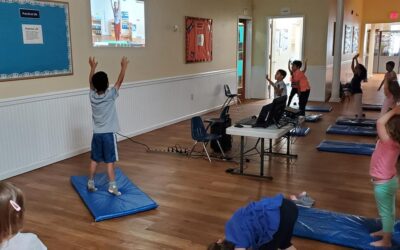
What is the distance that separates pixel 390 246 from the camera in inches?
118

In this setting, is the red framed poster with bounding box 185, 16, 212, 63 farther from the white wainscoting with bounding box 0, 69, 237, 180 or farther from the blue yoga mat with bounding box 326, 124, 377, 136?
the blue yoga mat with bounding box 326, 124, 377, 136

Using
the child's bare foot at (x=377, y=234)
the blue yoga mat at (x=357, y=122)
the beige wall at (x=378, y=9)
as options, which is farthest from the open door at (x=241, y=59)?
the child's bare foot at (x=377, y=234)

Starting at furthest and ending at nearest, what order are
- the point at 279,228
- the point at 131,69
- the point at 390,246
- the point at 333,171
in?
the point at 131,69 → the point at 333,171 → the point at 390,246 → the point at 279,228

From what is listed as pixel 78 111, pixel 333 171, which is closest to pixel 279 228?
pixel 333 171

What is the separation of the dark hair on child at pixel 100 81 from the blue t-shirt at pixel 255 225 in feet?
7.52

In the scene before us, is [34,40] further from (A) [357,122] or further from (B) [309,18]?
(B) [309,18]

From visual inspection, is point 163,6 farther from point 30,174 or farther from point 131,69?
point 30,174

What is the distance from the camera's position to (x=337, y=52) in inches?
423

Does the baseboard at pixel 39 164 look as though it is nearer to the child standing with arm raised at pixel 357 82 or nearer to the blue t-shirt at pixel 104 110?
the blue t-shirt at pixel 104 110

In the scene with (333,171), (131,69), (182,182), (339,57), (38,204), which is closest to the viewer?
(38,204)

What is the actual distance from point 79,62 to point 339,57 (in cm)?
769

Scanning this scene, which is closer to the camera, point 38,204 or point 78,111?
point 38,204

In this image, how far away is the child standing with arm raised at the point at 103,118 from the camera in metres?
3.89

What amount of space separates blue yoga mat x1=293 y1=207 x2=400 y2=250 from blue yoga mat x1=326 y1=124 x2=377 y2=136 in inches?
144
